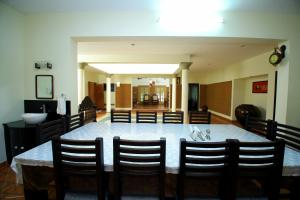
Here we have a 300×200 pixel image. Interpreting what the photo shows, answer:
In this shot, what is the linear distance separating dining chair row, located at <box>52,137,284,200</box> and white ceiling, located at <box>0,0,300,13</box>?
2237 millimetres

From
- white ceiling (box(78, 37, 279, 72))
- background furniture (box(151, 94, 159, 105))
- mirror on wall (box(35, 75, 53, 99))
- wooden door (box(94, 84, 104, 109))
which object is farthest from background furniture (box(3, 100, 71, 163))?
background furniture (box(151, 94, 159, 105))

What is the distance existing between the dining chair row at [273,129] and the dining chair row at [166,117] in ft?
2.36

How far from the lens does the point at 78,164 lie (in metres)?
1.17

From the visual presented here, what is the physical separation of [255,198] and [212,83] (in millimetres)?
8993

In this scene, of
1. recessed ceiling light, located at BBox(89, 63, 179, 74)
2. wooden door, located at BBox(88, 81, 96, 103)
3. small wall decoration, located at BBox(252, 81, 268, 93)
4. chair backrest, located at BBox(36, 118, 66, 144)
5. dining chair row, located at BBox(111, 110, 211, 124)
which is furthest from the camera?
wooden door, located at BBox(88, 81, 96, 103)

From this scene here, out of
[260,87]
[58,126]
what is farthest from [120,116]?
[260,87]

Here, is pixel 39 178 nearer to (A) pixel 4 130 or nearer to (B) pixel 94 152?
(B) pixel 94 152

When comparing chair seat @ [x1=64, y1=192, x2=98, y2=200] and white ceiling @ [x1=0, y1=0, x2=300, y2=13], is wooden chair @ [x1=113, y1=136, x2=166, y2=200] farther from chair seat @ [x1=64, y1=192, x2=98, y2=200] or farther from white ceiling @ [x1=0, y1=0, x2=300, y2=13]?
white ceiling @ [x1=0, y1=0, x2=300, y2=13]

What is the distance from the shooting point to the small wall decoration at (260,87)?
18.5 feet

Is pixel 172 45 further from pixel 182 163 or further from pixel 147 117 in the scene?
pixel 182 163

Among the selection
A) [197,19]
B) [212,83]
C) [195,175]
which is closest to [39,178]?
[195,175]

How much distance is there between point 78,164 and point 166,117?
1940 mm

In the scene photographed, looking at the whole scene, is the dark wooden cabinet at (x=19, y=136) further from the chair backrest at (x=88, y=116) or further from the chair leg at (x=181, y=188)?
the chair leg at (x=181, y=188)

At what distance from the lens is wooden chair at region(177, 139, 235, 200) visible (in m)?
1.12
